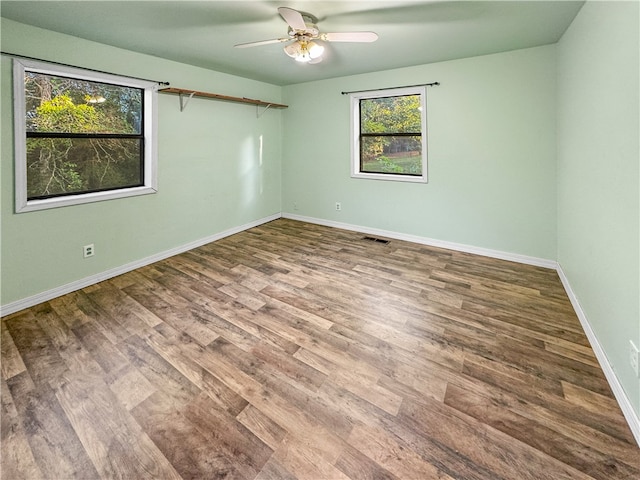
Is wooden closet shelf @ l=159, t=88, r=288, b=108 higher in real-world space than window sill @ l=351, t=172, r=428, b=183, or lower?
higher

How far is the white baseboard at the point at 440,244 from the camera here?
3707 millimetres

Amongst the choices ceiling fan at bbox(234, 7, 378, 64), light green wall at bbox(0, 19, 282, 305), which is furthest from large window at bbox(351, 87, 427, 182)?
ceiling fan at bbox(234, 7, 378, 64)

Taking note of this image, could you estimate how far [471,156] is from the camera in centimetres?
395

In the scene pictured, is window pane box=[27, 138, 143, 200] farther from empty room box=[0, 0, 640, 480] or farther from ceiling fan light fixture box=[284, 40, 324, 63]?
ceiling fan light fixture box=[284, 40, 324, 63]

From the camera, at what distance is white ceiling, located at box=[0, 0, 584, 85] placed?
2.33 m

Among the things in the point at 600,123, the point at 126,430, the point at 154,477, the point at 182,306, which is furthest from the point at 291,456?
the point at 600,123

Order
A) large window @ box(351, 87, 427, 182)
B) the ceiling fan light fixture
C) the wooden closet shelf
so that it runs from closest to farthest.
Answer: the ceiling fan light fixture
the wooden closet shelf
large window @ box(351, 87, 427, 182)

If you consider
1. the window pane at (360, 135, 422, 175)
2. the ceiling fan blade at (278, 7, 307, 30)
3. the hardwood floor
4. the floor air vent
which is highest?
the ceiling fan blade at (278, 7, 307, 30)

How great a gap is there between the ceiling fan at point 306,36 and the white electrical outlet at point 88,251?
2485mm

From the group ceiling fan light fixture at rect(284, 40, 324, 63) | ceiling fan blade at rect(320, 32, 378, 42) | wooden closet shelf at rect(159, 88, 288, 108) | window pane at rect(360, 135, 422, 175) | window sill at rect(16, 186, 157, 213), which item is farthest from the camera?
window pane at rect(360, 135, 422, 175)

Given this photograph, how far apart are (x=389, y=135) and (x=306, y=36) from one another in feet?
8.03

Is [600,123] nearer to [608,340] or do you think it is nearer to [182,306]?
[608,340]

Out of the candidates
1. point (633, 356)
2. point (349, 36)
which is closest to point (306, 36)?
point (349, 36)

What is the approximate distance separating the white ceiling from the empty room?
30mm
